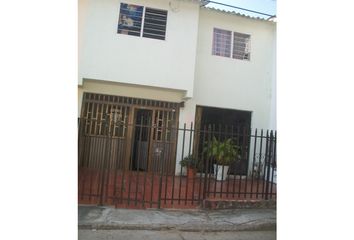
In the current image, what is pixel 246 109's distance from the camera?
11.4m

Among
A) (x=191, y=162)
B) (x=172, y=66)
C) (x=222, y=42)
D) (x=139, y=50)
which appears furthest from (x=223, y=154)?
(x=222, y=42)

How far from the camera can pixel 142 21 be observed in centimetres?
1020

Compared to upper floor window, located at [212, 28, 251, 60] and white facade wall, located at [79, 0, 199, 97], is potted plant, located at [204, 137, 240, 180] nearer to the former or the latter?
white facade wall, located at [79, 0, 199, 97]

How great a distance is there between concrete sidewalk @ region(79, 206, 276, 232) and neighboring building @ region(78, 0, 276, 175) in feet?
11.7

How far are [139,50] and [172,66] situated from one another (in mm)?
1087

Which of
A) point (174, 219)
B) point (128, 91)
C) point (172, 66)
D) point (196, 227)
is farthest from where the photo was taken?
point (128, 91)

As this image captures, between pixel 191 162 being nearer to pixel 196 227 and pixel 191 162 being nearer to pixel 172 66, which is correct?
pixel 172 66

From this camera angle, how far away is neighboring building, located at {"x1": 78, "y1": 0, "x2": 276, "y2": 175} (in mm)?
9766

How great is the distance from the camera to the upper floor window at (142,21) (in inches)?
397

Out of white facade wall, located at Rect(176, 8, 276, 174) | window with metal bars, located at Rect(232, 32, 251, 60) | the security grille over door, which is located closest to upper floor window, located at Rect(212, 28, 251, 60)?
window with metal bars, located at Rect(232, 32, 251, 60)

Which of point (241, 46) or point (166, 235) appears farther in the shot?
point (241, 46)

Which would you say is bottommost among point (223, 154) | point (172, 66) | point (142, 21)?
point (223, 154)
